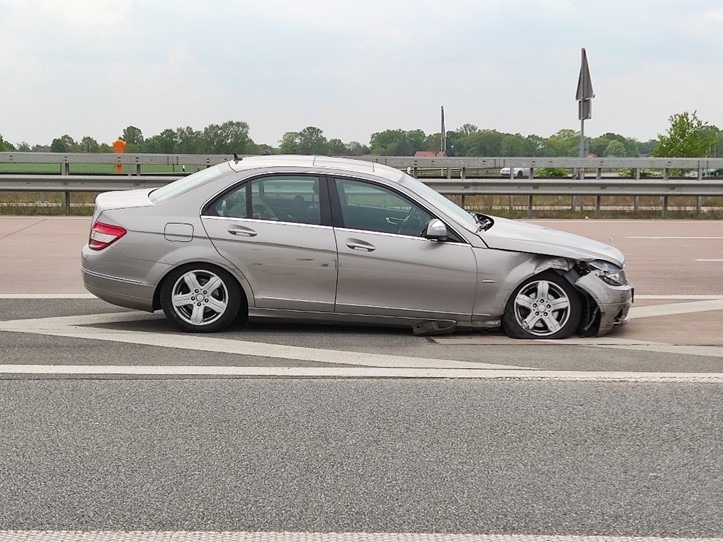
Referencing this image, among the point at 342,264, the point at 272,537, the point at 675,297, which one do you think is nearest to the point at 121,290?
the point at 342,264

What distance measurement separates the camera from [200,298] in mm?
7855

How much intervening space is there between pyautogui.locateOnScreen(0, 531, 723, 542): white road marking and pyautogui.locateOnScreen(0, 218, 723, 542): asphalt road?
0.02 m

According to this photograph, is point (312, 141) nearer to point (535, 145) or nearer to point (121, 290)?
point (535, 145)

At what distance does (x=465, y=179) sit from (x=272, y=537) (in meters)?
17.7

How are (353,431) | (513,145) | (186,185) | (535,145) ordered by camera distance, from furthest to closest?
1. (535,145)
2. (513,145)
3. (186,185)
4. (353,431)

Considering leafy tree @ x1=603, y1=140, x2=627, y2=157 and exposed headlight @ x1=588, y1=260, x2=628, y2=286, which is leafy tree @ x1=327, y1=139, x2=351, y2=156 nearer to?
exposed headlight @ x1=588, y1=260, x2=628, y2=286

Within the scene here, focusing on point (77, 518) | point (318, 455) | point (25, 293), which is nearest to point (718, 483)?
point (318, 455)

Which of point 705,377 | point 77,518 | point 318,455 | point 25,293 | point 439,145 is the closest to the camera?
point 77,518

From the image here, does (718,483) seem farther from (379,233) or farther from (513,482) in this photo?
(379,233)

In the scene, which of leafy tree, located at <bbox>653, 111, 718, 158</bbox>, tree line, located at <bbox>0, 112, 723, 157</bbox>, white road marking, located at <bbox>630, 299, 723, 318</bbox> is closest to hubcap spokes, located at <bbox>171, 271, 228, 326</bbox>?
white road marking, located at <bbox>630, 299, 723, 318</bbox>

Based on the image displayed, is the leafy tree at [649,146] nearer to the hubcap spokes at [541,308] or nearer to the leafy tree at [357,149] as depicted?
the leafy tree at [357,149]

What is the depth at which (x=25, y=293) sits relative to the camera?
995cm

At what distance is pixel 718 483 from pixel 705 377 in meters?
2.19

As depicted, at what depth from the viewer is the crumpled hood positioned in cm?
773
